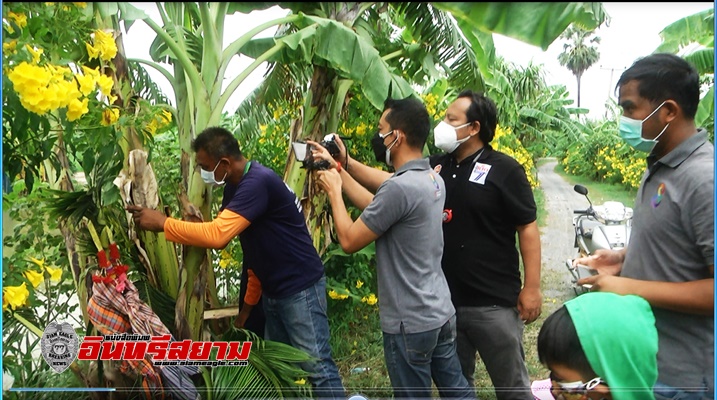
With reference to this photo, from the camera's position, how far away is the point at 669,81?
166 cm

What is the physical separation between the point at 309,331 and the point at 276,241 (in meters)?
0.39

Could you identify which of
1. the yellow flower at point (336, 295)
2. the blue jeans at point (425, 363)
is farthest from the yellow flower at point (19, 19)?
the yellow flower at point (336, 295)

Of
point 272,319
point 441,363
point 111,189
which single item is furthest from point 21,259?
point 441,363

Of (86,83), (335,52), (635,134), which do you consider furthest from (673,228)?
(86,83)

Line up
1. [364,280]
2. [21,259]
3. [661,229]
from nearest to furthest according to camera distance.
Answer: [661,229] < [21,259] < [364,280]

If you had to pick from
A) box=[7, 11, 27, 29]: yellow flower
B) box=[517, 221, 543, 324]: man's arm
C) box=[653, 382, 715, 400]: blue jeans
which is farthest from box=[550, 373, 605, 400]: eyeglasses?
box=[7, 11, 27, 29]: yellow flower

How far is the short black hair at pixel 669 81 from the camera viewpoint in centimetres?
165

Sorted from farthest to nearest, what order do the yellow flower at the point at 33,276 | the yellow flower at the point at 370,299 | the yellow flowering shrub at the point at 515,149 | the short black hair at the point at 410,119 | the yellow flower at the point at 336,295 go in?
the yellow flower at the point at 370,299 < the yellow flower at the point at 336,295 < the yellow flowering shrub at the point at 515,149 < the short black hair at the point at 410,119 < the yellow flower at the point at 33,276

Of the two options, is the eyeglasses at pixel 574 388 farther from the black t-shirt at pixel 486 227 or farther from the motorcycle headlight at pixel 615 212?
the motorcycle headlight at pixel 615 212

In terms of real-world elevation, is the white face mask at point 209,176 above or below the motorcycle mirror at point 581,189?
above

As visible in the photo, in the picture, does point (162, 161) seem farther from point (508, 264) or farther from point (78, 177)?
point (508, 264)

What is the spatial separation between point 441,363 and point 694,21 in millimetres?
1566

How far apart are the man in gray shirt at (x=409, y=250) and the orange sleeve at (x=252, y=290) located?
512mm

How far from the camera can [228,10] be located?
88.7 inches
